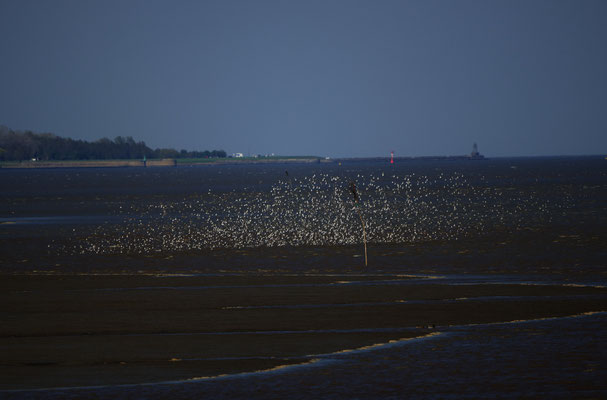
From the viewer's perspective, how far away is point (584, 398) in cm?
1348

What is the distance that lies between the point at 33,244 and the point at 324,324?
27854mm

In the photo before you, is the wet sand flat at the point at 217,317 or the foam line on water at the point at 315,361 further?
the wet sand flat at the point at 217,317

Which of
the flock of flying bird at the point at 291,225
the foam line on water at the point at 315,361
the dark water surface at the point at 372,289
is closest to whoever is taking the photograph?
the foam line on water at the point at 315,361

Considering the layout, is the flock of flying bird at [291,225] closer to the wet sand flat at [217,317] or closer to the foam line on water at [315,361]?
the wet sand flat at [217,317]

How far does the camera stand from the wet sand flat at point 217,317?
53.1 feet

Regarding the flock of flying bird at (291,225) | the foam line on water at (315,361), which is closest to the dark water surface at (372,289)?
the foam line on water at (315,361)

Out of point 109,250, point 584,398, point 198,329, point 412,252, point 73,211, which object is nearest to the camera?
point 584,398

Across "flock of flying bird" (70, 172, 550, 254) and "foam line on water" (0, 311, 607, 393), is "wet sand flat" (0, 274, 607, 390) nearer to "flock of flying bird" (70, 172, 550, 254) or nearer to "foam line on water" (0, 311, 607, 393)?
"foam line on water" (0, 311, 607, 393)

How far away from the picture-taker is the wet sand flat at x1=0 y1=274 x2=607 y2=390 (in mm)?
16188

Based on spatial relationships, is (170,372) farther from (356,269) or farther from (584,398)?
(356,269)

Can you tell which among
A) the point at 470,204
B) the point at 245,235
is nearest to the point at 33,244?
the point at 245,235

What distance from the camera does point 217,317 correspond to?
20.9 metres

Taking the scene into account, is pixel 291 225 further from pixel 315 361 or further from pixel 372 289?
pixel 315 361

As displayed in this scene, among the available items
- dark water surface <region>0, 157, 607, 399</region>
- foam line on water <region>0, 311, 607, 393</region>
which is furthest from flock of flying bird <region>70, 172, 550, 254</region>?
foam line on water <region>0, 311, 607, 393</region>
